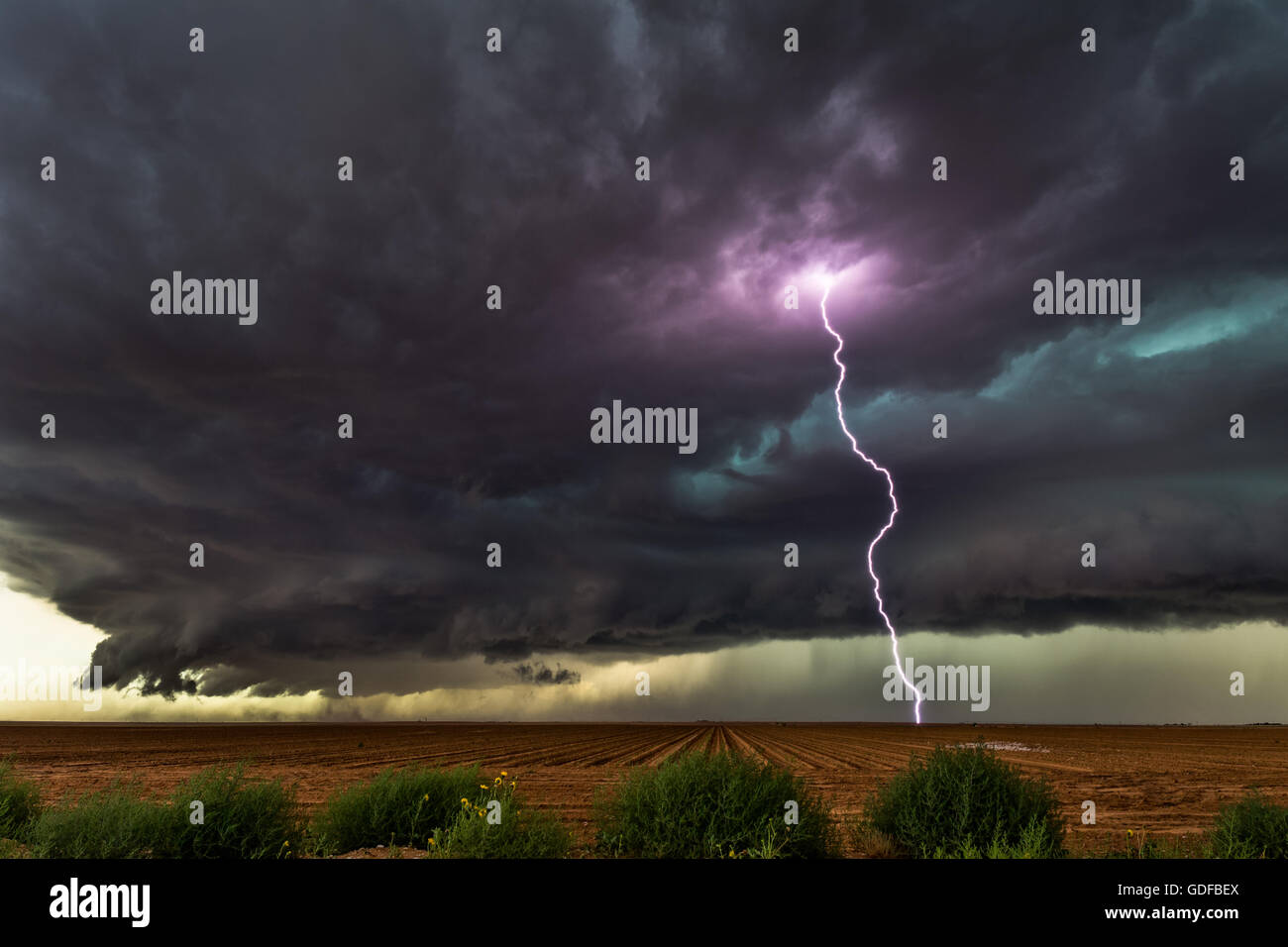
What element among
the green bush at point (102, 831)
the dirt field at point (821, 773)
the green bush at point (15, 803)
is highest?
the green bush at point (102, 831)

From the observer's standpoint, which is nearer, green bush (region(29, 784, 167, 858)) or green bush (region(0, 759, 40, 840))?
green bush (region(29, 784, 167, 858))

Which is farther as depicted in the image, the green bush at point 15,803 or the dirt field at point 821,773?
the dirt field at point 821,773

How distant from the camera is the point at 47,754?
2975 inches

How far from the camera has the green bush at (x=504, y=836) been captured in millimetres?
11469

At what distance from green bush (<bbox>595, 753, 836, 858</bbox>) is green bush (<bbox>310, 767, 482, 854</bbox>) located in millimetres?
3661

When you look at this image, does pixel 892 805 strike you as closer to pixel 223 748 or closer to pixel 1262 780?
pixel 1262 780

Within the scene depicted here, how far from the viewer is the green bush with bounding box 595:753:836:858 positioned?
→ 12789 millimetres

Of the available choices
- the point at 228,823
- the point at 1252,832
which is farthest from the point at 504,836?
the point at 1252,832

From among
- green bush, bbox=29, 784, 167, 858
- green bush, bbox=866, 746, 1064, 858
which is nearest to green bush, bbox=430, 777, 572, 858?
green bush, bbox=29, 784, 167, 858

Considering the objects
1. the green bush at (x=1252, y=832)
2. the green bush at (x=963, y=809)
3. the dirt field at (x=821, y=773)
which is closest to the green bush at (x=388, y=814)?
the dirt field at (x=821, y=773)

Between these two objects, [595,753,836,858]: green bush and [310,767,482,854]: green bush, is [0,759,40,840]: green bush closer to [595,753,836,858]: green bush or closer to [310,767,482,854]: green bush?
[310,767,482,854]: green bush

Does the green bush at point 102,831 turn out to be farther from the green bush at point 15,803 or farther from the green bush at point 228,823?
the green bush at point 15,803

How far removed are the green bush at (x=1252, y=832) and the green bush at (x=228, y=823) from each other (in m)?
17.1
